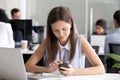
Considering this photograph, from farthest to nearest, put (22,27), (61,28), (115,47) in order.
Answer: (22,27)
(115,47)
(61,28)

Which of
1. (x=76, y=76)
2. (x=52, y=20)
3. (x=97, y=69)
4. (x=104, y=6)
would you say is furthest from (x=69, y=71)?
(x=104, y=6)

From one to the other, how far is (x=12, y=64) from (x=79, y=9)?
6.31m

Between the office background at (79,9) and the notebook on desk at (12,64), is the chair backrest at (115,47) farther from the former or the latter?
the office background at (79,9)

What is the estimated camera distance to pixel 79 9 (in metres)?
8.03

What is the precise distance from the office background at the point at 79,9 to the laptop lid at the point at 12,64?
617 centimetres

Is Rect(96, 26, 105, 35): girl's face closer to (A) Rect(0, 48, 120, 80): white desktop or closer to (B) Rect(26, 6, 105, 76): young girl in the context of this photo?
(B) Rect(26, 6, 105, 76): young girl

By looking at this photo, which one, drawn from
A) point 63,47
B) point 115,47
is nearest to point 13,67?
point 63,47

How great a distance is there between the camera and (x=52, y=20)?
2.39m

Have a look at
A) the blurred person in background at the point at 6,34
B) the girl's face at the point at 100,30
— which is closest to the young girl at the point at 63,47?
the blurred person in background at the point at 6,34

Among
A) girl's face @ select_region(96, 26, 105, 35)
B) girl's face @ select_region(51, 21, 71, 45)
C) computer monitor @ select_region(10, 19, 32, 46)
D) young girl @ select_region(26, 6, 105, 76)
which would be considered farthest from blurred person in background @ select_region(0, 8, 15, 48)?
girl's face @ select_region(96, 26, 105, 35)

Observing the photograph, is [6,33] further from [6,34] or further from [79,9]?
[79,9]

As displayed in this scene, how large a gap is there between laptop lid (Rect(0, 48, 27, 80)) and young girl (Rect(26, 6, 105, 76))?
0.46m

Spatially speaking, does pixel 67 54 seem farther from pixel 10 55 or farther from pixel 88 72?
pixel 10 55

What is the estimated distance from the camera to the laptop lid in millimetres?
1811
